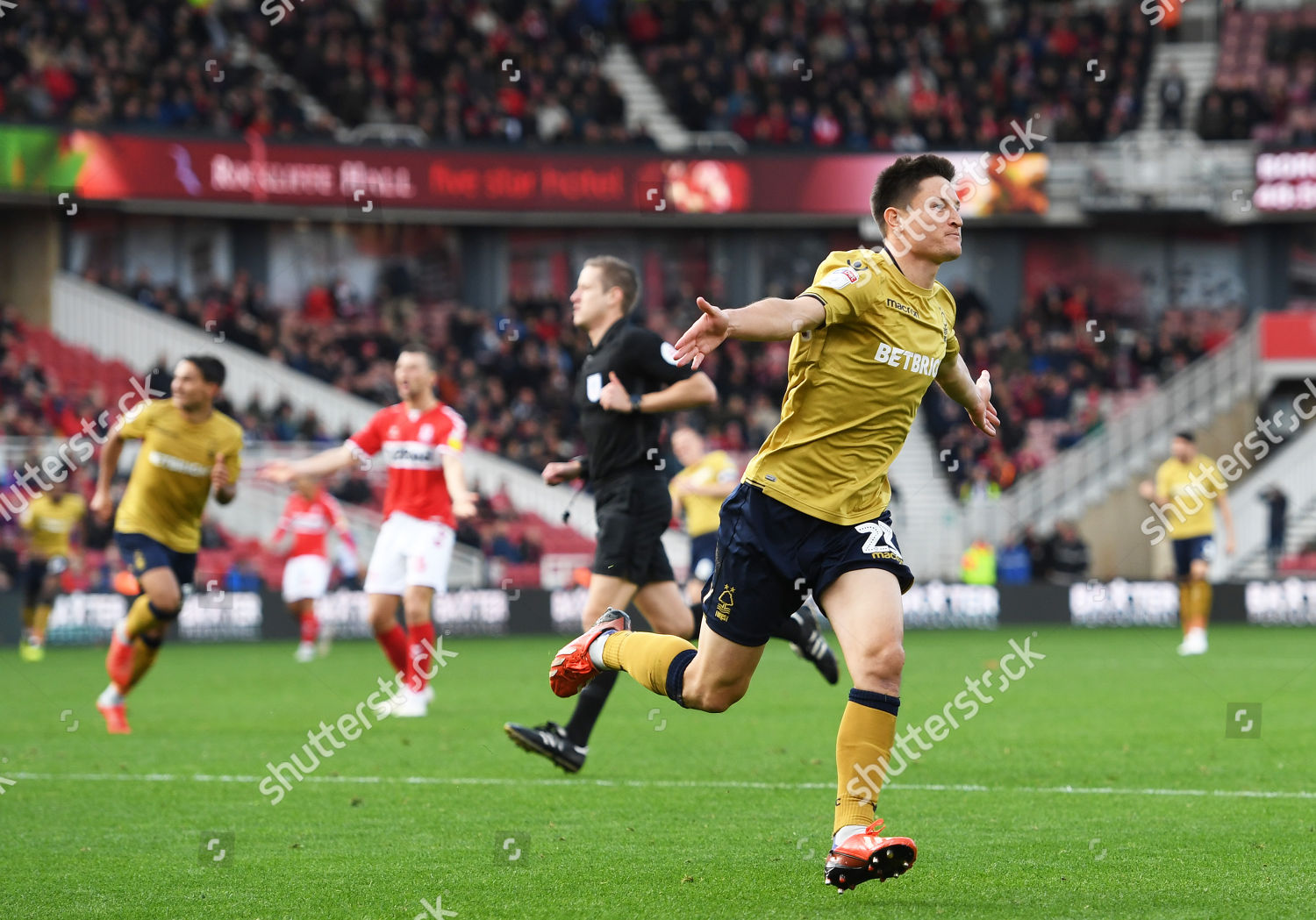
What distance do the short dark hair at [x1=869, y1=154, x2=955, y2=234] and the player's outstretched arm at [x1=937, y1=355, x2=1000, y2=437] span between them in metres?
0.68

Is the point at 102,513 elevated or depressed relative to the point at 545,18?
depressed

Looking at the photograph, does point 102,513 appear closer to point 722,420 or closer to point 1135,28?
point 722,420

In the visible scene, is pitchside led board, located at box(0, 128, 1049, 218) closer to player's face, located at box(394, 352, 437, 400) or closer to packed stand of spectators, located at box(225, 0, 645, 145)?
packed stand of spectators, located at box(225, 0, 645, 145)

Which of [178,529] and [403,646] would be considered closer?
[178,529]

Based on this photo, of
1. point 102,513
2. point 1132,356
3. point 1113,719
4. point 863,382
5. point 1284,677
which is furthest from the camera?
point 1132,356

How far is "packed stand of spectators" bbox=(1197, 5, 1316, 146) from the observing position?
113ft

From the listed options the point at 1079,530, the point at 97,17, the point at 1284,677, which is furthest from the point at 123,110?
the point at 1284,677

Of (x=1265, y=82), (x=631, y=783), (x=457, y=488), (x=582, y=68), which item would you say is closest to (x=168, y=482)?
(x=457, y=488)

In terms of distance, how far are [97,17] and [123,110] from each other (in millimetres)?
2219

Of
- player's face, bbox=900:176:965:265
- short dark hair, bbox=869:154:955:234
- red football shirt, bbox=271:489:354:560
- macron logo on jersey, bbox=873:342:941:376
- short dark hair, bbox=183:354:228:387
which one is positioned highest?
short dark hair, bbox=869:154:955:234

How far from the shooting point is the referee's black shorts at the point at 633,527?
862 cm

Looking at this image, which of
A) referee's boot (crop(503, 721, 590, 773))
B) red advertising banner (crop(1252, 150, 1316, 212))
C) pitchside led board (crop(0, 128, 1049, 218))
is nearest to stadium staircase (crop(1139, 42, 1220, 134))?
red advertising banner (crop(1252, 150, 1316, 212))

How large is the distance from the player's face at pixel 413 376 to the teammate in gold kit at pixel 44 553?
10.5 meters

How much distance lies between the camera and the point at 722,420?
1212 inches
